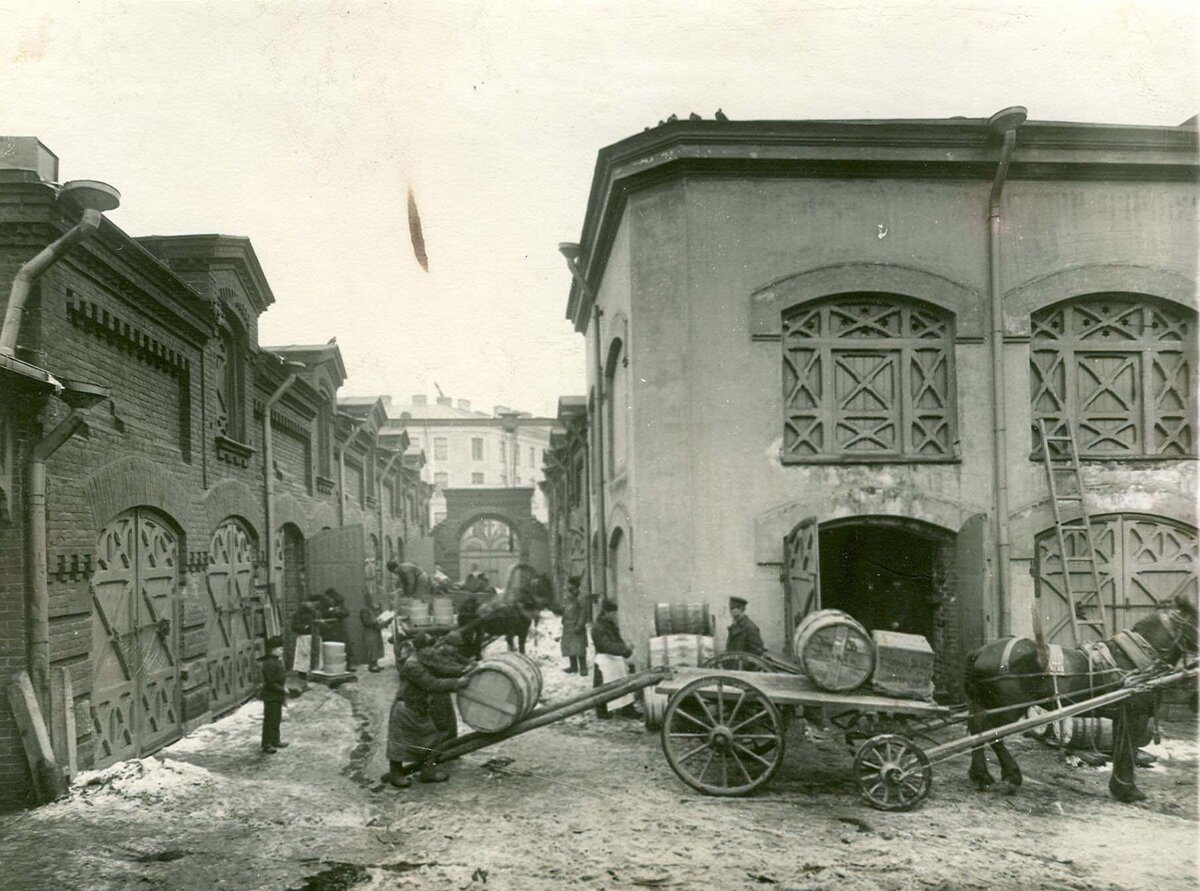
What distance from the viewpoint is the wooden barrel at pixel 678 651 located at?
919cm

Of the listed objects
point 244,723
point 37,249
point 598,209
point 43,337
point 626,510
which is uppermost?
point 598,209

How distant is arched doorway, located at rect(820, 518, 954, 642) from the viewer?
10.9 metres

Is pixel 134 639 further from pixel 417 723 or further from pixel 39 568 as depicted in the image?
pixel 417 723

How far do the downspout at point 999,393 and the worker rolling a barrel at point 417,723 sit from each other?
6938 millimetres

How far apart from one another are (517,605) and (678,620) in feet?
20.7

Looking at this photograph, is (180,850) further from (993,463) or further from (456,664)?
(993,463)

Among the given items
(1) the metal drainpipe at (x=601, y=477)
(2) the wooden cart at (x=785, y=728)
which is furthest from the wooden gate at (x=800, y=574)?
(1) the metal drainpipe at (x=601, y=477)

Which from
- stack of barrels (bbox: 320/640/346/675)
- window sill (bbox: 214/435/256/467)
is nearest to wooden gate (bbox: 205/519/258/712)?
window sill (bbox: 214/435/256/467)

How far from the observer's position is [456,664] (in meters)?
8.05

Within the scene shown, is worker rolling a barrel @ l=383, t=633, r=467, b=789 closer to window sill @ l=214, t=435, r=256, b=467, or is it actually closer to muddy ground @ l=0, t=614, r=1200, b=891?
muddy ground @ l=0, t=614, r=1200, b=891

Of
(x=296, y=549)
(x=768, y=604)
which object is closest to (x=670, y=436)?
(x=768, y=604)

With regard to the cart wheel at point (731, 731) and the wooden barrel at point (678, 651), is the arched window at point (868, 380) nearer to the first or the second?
the wooden barrel at point (678, 651)

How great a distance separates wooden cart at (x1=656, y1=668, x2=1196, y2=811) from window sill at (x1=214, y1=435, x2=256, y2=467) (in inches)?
293

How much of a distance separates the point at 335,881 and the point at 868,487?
752cm
